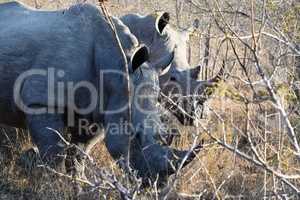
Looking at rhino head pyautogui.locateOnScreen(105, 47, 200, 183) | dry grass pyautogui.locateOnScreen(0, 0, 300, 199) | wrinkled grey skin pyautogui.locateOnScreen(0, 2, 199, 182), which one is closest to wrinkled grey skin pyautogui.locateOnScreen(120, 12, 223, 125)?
dry grass pyautogui.locateOnScreen(0, 0, 300, 199)

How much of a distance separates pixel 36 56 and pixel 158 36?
5.13 ft

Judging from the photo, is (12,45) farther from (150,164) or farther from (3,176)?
(150,164)

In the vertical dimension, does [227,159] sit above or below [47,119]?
below

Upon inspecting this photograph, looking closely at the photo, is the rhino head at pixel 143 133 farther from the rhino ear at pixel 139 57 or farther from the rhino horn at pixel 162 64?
the rhino horn at pixel 162 64

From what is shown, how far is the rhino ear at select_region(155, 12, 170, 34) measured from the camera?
6.92m

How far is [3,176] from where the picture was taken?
564 cm

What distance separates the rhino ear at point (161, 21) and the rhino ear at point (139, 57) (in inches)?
52.5

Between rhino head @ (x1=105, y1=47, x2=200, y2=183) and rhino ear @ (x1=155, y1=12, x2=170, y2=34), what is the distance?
1214 mm

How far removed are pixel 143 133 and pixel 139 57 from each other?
→ 0.65 meters

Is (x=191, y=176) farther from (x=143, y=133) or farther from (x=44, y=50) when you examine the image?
(x=44, y=50)

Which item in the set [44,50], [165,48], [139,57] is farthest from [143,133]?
[165,48]

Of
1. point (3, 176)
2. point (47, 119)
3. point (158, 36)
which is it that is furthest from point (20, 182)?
point (158, 36)

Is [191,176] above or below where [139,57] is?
below

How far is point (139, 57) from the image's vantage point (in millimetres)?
5602
